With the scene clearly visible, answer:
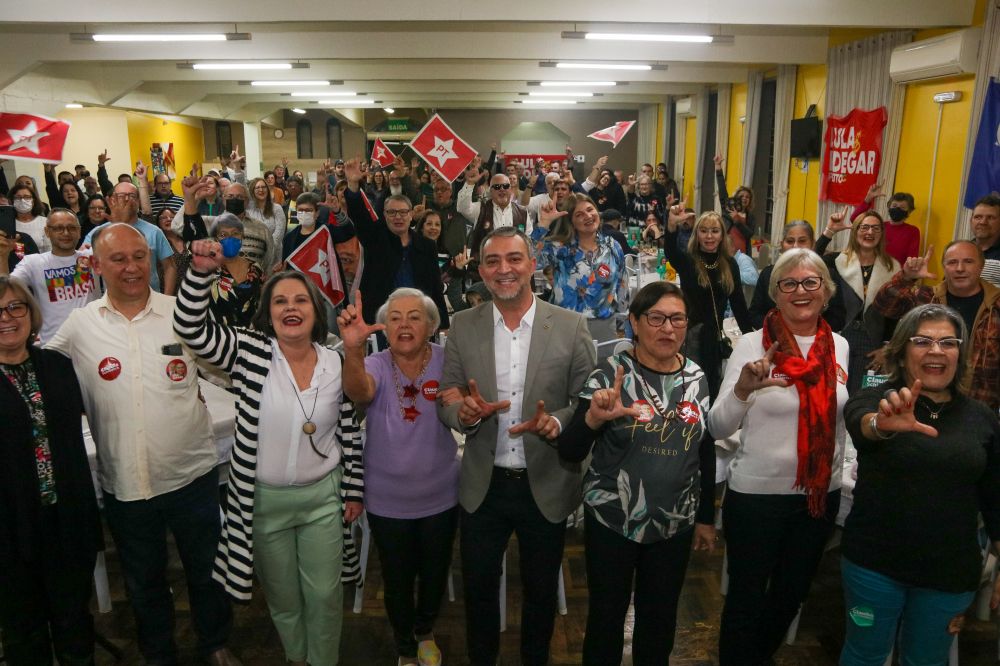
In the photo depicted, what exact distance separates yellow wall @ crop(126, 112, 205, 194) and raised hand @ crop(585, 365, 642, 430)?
55.7 feet

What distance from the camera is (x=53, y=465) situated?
233cm

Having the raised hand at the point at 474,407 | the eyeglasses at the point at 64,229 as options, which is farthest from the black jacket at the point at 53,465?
the eyeglasses at the point at 64,229

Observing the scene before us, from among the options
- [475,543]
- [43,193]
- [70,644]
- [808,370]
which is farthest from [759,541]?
[43,193]

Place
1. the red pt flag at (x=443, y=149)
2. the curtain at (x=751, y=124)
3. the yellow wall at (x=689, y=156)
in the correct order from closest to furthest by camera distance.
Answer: the red pt flag at (x=443, y=149) < the curtain at (x=751, y=124) < the yellow wall at (x=689, y=156)

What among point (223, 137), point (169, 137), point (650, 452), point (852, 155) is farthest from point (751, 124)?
point (223, 137)

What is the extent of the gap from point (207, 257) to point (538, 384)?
1195mm

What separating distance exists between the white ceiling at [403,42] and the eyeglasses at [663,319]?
521cm

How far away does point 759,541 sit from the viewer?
2389mm

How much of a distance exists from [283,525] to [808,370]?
186cm

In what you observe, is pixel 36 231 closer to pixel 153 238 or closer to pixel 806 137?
pixel 153 238

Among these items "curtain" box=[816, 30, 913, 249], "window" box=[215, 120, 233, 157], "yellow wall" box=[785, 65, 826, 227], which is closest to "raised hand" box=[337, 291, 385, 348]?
"curtain" box=[816, 30, 913, 249]

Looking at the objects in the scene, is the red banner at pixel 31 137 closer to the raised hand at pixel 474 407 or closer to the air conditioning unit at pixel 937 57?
the raised hand at pixel 474 407

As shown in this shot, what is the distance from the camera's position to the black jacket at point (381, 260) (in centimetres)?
445

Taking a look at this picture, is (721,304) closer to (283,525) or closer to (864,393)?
(864,393)
